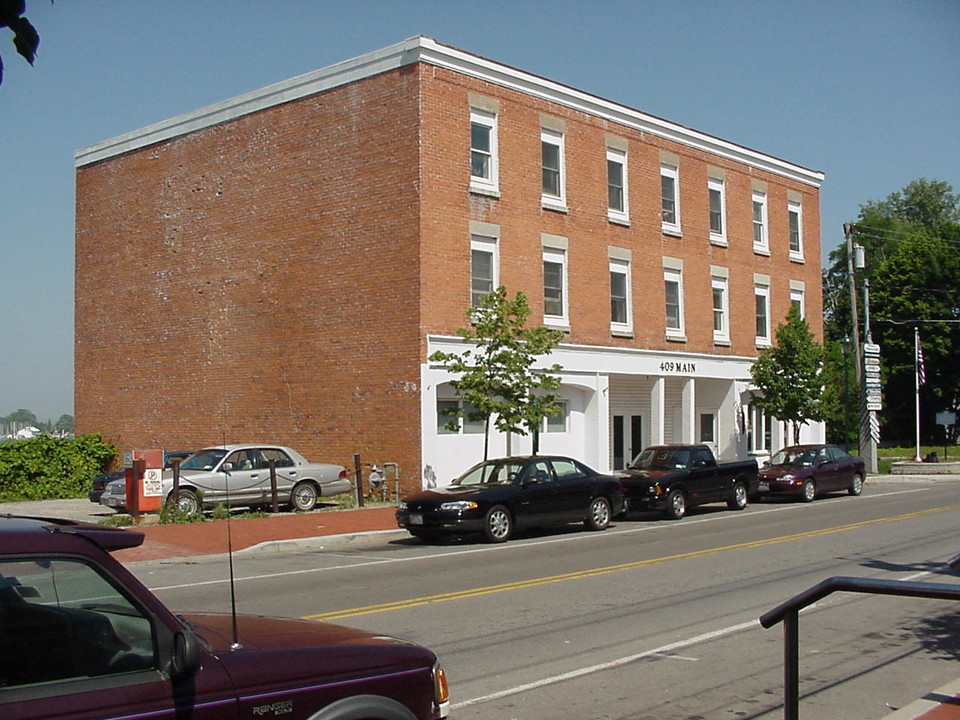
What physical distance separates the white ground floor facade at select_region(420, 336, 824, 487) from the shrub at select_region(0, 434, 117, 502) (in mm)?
11772

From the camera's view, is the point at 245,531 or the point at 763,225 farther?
the point at 763,225

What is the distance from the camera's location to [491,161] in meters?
29.0

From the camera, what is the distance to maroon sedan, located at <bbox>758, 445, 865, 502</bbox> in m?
28.7

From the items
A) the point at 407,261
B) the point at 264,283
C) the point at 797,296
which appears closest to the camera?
the point at 407,261

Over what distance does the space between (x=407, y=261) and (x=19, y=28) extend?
22899 millimetres

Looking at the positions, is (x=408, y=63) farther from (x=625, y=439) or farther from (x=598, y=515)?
(x=625, y=439)

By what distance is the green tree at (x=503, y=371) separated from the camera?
2470cm

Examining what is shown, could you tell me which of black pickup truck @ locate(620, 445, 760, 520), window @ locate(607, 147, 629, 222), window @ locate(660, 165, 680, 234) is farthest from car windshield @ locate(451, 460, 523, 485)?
window @ locate(660, 165, 680, 234)

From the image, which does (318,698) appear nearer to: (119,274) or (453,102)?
(453,102)

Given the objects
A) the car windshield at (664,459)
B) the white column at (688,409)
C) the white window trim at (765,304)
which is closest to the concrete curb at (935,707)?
the car windshield at (664,459)

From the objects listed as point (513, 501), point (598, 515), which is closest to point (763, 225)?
point (598, 515)

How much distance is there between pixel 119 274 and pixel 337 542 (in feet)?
64.0

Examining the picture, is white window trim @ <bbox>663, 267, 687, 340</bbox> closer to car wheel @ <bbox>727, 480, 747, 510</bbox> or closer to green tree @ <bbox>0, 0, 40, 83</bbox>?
car wheel @ <bbox>727, 480, 747, 510</bbox>

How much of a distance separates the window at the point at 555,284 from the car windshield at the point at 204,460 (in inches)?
426
